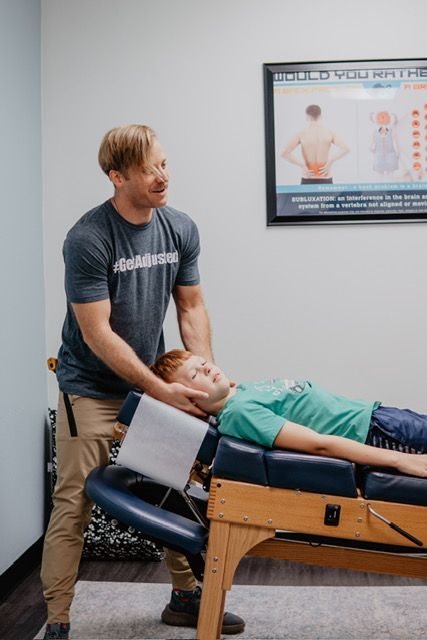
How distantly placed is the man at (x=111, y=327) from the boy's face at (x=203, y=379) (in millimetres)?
25

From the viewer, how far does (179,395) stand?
6.70 feet

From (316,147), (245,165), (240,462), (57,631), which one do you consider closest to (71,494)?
(57,631)

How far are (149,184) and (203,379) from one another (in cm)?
57

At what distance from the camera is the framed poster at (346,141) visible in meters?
3.06

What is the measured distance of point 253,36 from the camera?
3094mm

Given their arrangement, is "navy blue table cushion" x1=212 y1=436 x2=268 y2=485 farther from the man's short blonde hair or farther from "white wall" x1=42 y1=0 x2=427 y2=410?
"white wall" x1=42 y1=0 x2=427 y2=410

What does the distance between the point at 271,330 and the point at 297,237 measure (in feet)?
1.24

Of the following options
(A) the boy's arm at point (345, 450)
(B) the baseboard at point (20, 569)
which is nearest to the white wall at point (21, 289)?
(B) the baseboard at point (20, 569)

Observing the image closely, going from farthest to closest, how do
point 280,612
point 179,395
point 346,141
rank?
1. point 346,141
2. point 280,612
3. point 179,395

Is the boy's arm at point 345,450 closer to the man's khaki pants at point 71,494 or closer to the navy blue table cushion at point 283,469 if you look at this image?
the navy blue table cushion at point 283,469

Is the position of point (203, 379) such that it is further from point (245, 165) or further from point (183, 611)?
point (245, 165)

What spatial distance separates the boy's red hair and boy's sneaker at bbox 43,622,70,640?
29.5 inches

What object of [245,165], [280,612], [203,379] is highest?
[245,165]

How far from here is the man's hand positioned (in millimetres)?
2037
